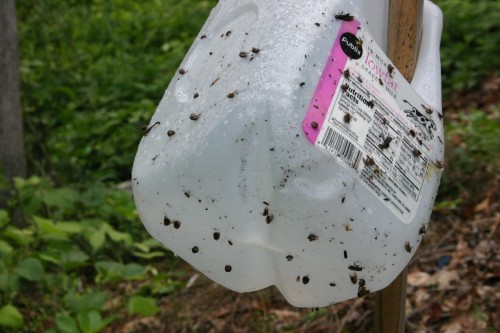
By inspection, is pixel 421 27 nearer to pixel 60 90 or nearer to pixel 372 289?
pixel 372 289

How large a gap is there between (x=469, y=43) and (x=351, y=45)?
444cm

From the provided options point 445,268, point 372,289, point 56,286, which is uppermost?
point 372,289

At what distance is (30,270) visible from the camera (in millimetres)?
2717

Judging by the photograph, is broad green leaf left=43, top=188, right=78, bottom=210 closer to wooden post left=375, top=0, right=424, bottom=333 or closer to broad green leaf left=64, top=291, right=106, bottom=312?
broad green leaf left=64, top=291, right=106, bottom=312

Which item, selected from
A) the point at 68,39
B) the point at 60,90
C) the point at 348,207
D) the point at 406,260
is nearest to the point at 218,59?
the point at 348,207

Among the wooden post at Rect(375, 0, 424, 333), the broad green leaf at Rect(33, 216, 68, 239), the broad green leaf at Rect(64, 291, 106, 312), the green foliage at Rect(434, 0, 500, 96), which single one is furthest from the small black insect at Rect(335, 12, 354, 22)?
the green foliage at Rect(434, 0, 500, 96)

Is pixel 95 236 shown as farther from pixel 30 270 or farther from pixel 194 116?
pixel 194 116

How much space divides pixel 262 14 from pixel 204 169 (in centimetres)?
32

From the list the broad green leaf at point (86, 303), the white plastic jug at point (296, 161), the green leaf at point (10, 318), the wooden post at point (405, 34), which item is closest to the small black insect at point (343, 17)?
the white plastic jug at point (296, 161)

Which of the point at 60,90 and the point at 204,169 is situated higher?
the point at 204,169

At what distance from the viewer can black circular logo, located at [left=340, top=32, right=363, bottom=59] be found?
1.29 meters

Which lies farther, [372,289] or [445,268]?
[445,268]

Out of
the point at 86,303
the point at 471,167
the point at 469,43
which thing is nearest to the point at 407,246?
the point at 86,303

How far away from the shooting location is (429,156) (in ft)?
4.42
